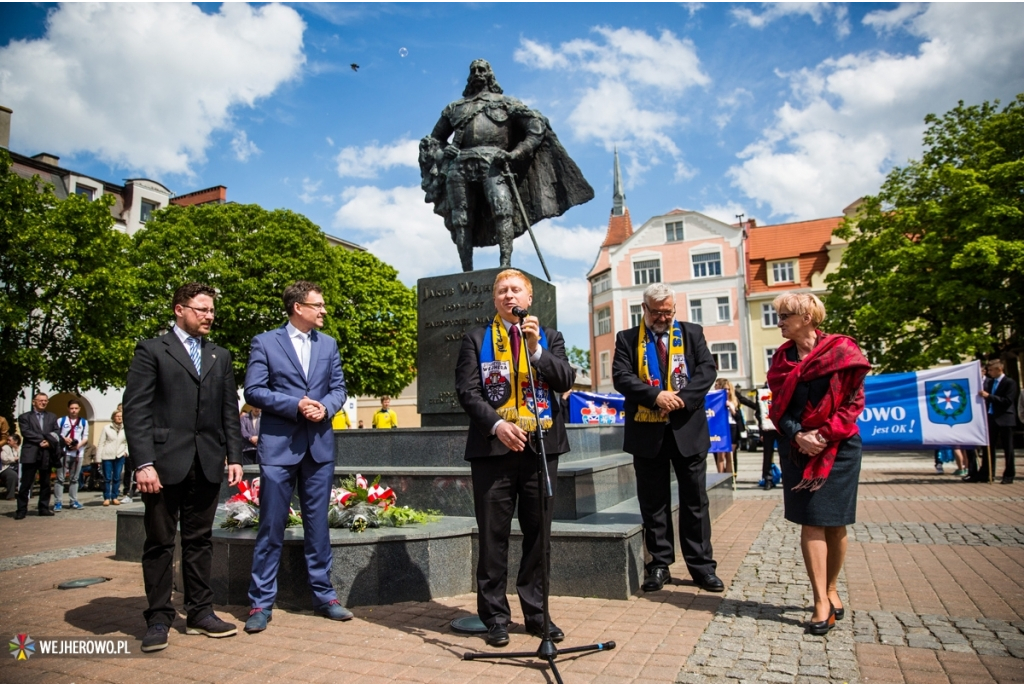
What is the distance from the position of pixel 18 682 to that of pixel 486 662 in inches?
87.8

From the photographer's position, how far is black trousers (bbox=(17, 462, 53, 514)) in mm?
11406

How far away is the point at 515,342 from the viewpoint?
13.2ft

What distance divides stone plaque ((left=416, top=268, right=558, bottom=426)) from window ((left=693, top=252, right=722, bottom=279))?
1581 inches

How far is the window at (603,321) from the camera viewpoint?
1924 inches

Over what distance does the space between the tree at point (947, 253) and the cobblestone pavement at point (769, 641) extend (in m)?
23.1

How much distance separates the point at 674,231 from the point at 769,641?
45.1m

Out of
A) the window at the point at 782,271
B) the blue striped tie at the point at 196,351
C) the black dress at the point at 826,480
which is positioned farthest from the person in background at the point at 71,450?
the window at the point at 782,271

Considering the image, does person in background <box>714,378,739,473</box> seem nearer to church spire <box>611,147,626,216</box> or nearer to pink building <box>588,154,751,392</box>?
pink building <box>588,154,751,392</box>

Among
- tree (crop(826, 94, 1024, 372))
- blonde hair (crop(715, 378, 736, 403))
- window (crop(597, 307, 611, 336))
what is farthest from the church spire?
blonde hair (crop(715, 378, 736, 403))

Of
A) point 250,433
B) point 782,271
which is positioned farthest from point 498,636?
point 782,271

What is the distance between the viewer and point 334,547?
4.63 meters

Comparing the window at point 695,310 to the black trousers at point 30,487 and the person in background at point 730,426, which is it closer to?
the person in background at point 730,426

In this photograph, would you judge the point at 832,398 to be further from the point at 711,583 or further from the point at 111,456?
the point at 111,456

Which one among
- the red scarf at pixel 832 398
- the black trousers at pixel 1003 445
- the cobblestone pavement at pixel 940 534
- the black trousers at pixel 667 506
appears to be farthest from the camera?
the black trousers at pixel 1003 445
